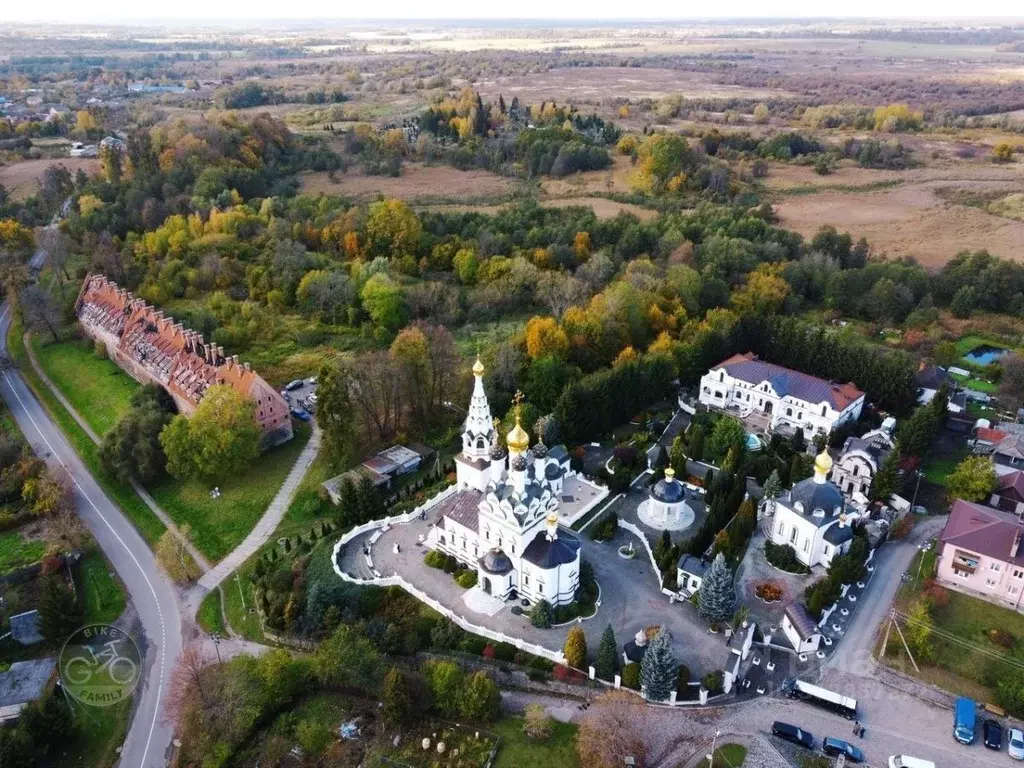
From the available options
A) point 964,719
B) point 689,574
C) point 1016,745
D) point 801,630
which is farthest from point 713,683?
point 1016,745

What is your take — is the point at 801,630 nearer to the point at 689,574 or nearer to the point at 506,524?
the point at 689,574

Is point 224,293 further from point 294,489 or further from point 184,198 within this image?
point 294,489

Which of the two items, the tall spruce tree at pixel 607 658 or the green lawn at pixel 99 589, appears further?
the green lawn at pixel 99 589

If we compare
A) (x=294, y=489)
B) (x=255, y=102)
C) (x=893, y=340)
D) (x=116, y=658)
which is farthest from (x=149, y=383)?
(x=255, y=102)

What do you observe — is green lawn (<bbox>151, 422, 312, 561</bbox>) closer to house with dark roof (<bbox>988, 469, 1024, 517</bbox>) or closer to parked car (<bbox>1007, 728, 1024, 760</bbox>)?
parked car (<bbox>1007, 728, 1024, 760</bbox>)

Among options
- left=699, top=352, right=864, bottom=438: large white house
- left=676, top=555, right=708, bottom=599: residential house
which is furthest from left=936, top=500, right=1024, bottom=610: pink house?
left=699, top=352, right=864, bottom=438: large white house

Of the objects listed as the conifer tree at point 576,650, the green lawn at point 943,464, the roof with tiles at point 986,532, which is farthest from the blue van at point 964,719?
the green lawn at point 943,464

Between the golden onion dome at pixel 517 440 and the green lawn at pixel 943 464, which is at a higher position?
the golden onion dome at pixel 517 440

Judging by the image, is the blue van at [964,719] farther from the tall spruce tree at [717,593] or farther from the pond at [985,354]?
the pond at [985,354]
